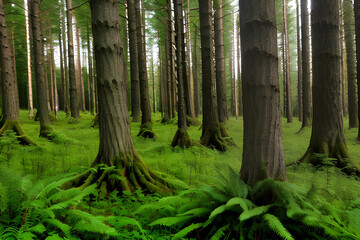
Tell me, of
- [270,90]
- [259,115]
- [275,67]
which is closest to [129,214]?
[259,115]

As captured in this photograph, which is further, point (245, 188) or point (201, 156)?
point (201, 156)

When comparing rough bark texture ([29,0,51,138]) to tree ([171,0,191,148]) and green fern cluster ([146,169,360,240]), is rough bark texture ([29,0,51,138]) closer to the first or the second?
tree ([171,0,191,148])

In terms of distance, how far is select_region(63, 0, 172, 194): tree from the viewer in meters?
4.12

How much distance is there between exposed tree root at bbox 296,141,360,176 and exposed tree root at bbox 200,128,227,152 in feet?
9.00

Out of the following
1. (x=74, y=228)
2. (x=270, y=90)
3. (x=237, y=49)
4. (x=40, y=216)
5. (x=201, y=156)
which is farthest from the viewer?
(x=237, y=49)

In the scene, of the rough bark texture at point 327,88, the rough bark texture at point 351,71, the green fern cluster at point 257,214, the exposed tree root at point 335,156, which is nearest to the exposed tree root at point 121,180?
the green fern cluster at point 257,214

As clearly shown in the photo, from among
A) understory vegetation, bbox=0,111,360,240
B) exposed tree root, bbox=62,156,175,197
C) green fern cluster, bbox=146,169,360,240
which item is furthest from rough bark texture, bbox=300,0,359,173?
exposed tree root, bbox=62,156,175,197

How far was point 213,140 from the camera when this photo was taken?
8.42 meters

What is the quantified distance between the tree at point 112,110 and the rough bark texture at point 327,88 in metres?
4.53

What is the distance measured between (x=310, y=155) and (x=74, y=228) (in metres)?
6.10

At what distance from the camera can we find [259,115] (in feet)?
10.5

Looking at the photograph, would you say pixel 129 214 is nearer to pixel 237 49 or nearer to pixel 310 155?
pixel 310 155

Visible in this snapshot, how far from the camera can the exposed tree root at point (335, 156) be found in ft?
18.3

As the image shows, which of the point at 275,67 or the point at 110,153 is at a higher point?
the point at 275,67
